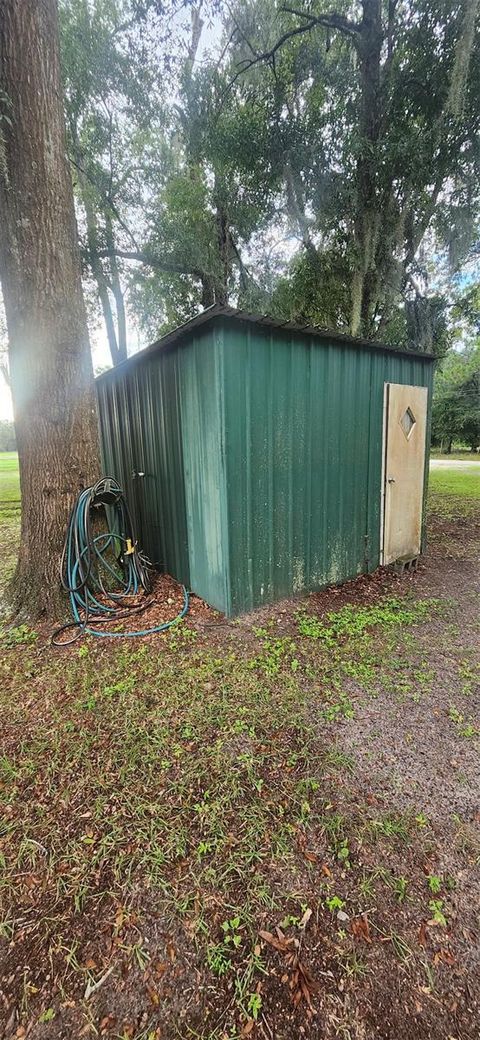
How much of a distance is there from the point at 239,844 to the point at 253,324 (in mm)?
3084

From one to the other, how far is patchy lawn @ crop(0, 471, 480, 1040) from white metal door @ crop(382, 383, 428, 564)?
1.91m

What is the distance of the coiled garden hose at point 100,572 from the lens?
3.03 m

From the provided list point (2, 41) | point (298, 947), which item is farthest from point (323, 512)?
point (2, 41)

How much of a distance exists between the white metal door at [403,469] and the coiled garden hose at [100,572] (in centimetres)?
238

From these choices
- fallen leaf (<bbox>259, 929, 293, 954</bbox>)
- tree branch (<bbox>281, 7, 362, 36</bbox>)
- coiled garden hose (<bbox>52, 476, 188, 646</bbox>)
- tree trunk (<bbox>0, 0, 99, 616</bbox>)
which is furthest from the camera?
tree branch (<bbox>281, 7, 362, 36</bbox>)

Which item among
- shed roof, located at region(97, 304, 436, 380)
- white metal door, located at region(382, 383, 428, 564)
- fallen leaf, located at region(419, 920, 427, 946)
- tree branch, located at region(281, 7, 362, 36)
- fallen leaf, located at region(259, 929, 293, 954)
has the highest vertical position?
tree branch, located at region(281, 7, 362, 36)

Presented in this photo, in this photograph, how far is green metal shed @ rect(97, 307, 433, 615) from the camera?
309 cm

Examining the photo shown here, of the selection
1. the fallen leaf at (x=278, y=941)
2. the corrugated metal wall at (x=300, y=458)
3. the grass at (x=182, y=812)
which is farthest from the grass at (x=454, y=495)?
the fallen leaf at (x=278, y=941)

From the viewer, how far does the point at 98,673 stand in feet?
8.06

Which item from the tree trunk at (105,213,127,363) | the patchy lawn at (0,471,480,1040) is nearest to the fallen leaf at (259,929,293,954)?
the patchy lawn at (0,471,480,1040)

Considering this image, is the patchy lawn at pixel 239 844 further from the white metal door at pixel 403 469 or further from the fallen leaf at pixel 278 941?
the white metal door at pixel 403 469

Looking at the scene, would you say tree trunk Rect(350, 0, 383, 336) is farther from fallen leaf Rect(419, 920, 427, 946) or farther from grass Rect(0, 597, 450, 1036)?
fallen leaf Rect(419, 920, 427, 946)

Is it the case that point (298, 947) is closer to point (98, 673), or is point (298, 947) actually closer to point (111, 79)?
point (98, 673)

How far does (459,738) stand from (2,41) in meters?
4.98
